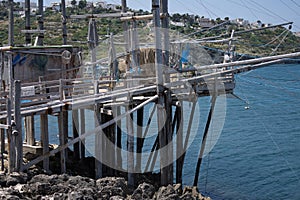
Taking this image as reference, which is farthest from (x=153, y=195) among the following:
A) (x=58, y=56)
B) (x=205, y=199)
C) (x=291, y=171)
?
(x=291, y=171)

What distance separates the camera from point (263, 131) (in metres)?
35.3

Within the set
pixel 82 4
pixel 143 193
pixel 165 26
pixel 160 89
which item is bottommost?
pixel 143 193

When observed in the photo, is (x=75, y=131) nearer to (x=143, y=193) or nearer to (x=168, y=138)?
(x=168, y=138)

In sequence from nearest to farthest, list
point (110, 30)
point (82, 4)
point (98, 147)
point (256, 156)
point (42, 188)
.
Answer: point (42, 188) < point (98, 147) < point (256, 156) < point (110, 30) < point (82, 4)

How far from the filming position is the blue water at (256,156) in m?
23.4

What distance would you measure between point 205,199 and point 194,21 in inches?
2832

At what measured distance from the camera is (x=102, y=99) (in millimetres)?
16562

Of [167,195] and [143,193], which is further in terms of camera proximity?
[143,193]

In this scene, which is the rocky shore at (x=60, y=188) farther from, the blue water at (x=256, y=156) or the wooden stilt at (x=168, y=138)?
the blue water at (x=256, y=156)

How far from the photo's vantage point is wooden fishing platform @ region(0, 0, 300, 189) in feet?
49.4

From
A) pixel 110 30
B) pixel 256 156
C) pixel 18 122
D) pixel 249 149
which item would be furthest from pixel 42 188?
pixel 110 30

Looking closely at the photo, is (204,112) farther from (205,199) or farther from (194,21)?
(194,21)

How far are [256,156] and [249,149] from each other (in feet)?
4.69

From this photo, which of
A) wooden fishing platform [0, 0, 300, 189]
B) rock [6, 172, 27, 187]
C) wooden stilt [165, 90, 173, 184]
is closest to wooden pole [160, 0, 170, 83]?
wooden fishing platform [0, 0, 300, 189]
